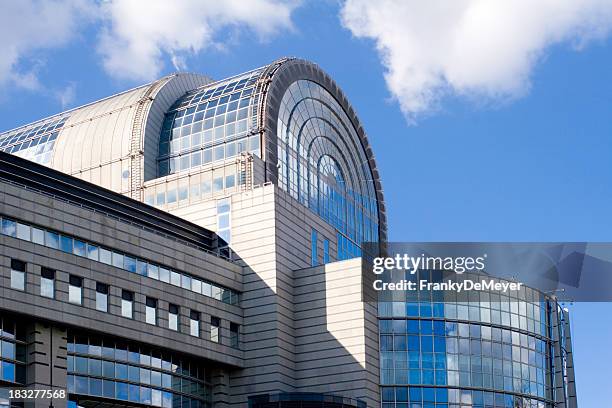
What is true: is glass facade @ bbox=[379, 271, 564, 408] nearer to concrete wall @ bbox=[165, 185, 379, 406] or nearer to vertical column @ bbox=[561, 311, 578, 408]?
concrete wall @ bbox=[165, 185, 379, 406]

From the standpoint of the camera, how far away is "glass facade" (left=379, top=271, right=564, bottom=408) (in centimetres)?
8712

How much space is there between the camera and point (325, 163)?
352 ft

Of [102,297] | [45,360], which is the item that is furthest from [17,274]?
[102,297]

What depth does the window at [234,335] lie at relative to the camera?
284 ft

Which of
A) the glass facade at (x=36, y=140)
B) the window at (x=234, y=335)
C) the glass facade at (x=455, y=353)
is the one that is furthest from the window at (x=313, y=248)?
the glass facade at (x=36, y=140)

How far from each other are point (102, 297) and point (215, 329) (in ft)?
41.0

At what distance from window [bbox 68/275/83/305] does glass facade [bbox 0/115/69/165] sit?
35.9m

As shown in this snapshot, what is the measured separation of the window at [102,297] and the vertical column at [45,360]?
3556 millimetres

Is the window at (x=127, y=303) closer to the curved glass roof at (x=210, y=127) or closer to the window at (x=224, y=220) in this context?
the window at (x=224, y=220)

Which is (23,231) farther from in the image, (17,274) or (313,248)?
(313,248)

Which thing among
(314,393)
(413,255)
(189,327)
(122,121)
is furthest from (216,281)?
(122,121)

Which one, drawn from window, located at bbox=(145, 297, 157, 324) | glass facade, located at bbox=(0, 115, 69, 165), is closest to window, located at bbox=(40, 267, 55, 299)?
window, located at bbox=(145, 297, 157, 324)

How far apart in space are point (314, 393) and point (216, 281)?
12237 millimetres

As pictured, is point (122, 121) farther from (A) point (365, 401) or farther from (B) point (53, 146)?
(A) point (365, 401)
